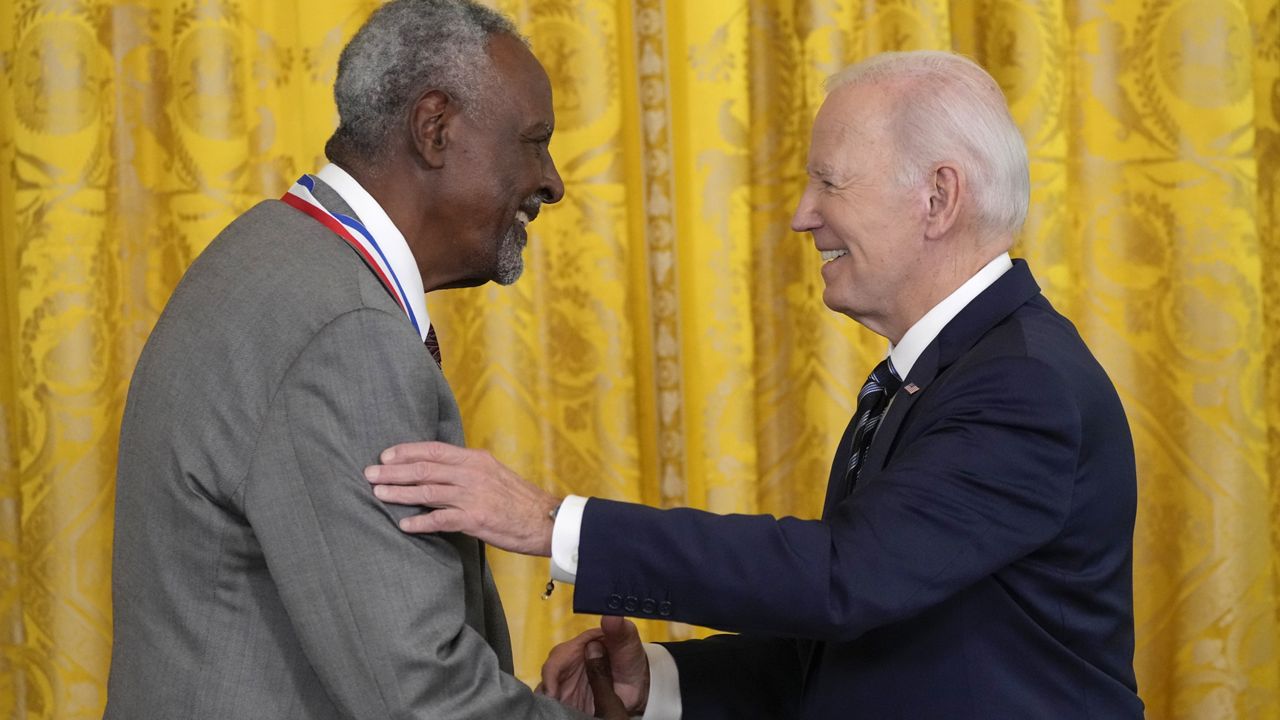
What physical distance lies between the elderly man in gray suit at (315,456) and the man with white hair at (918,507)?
0.07m

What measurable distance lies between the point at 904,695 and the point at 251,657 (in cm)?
77

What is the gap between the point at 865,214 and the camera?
1823mm

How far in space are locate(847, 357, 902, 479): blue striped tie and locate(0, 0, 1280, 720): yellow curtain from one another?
3.59ft

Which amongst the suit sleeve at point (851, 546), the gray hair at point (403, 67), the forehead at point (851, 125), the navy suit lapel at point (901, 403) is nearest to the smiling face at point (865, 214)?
the forehead at point (851, 125)

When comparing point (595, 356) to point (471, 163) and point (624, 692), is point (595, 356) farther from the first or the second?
point (471, 163)

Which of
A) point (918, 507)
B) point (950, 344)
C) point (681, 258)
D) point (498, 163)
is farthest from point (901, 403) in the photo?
point (681, 258)

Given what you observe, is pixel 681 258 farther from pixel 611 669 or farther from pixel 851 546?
pixel 851 546

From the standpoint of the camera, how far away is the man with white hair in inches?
58.7

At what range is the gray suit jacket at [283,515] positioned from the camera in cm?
132

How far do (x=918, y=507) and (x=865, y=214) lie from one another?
0.48 metres

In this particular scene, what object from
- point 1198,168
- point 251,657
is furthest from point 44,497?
point 1198,168

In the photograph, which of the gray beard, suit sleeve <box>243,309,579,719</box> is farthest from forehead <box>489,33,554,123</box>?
suit sleeve <box>243,309,579,719</box>

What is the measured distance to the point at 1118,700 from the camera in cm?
167

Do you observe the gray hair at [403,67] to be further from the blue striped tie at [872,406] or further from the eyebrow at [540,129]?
the blue striped tie at [872,406]
